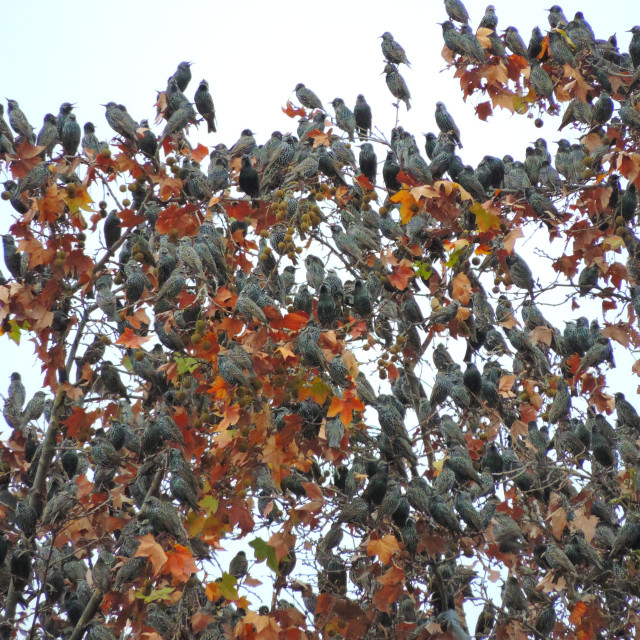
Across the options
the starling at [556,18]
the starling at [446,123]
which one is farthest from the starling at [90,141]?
the starling at [556,18]

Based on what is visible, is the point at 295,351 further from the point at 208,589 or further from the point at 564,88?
the point at 564,88

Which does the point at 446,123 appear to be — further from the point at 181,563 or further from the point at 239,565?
the point at 181,563

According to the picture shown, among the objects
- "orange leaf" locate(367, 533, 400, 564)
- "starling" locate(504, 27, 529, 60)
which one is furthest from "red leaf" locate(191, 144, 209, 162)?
"orange leaf" locate(367, 533, 400, 564)

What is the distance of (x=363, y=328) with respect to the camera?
500 cm

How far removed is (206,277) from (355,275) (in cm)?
109

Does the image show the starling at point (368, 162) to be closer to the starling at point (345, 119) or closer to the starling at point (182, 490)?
the starling at point (345, 119)

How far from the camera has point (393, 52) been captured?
20.6 feet

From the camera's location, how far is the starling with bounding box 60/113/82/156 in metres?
5.38

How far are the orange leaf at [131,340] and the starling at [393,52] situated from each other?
2.57m

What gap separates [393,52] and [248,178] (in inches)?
61.7

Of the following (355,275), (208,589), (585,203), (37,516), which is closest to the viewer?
(208,589)

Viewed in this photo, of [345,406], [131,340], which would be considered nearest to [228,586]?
[345,406]

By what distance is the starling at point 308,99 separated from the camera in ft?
20.6

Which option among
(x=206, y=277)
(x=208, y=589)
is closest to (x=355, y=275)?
(x=206, y=277)
